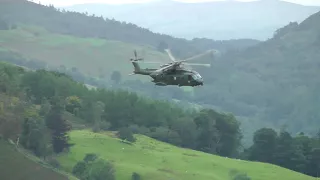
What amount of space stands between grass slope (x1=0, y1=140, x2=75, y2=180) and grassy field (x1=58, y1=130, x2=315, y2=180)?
461cm

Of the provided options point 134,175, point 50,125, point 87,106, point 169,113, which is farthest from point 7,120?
point 169,113

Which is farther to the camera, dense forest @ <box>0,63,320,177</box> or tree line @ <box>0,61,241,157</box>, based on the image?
tree line @ <box>0,61,241,157</box>

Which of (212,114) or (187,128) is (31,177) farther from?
(212,114)

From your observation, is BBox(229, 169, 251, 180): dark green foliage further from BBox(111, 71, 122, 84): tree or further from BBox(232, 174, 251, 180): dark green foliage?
BBox(111, 71, 122, 84): tree

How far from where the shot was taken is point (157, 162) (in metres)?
66.9

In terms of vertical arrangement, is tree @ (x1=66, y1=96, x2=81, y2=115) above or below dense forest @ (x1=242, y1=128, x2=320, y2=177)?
above

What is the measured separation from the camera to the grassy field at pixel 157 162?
63.4 meters

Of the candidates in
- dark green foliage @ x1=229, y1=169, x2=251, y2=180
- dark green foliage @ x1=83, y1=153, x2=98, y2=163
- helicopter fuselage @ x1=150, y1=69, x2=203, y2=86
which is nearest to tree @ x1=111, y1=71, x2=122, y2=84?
dark green foliage @ x1=229, y1=169, x2=251, y2=180

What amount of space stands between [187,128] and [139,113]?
8363 mm

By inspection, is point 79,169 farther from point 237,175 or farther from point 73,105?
point 73,105

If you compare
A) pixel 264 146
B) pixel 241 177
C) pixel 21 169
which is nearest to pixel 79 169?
pixel 21 169

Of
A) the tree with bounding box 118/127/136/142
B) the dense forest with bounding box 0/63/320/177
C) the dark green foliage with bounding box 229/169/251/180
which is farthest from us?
the dense forest with bounding box 0/63/320/177

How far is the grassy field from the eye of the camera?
6344 centimetres

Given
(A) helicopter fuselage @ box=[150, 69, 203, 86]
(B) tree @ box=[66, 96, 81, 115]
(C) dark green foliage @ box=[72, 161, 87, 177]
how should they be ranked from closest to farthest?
1. (A) helicopter fuselage @ box=[150, 69, 203, 86]
2. (C) dark green foliage @ box=[72, 161, 87, 177]
3. (B) tree @ box=[66, 96, 81, 115]
